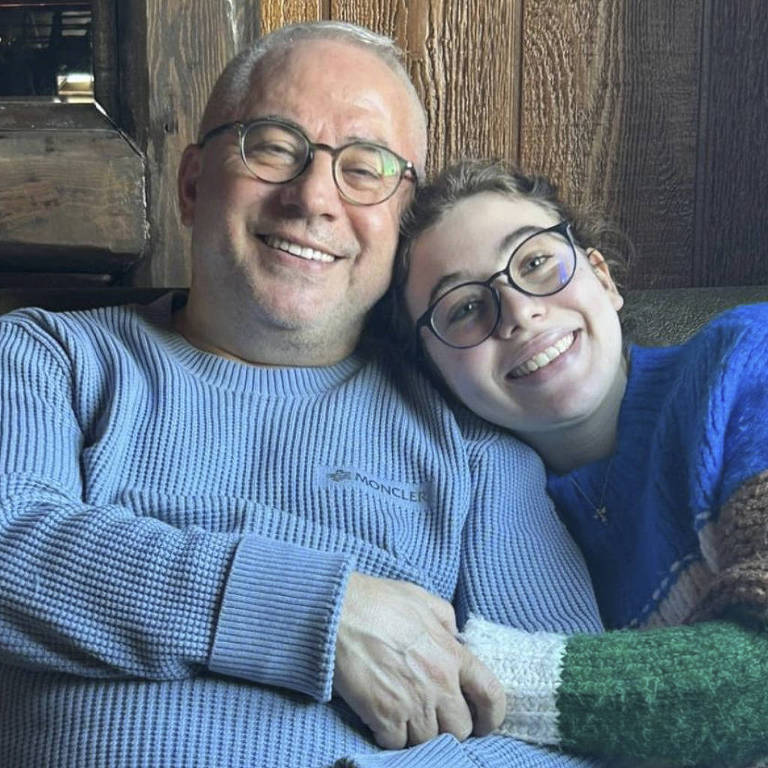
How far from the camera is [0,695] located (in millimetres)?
1268

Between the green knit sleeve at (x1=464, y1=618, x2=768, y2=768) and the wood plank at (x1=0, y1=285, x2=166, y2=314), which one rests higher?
the wood plank at (x1=0, y1=285, x2=166, y2=314)

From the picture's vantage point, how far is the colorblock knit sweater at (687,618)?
1.22 m

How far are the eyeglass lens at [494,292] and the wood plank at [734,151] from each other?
2.27 feet

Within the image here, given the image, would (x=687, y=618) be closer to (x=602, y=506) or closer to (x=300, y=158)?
(x=602, y=506)

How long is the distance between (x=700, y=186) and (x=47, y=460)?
1380mm

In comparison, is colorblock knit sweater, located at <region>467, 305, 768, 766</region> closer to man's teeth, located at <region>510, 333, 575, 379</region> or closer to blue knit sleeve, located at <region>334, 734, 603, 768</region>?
blue knit sleeve, located at <region>334, 734, 603, 768</region>

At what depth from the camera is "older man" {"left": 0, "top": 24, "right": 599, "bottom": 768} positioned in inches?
46.2

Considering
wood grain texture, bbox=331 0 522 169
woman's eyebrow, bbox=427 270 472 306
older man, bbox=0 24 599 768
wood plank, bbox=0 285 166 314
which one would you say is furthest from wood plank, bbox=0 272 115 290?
Answer: woman's eyebrow, bbox=427 270 472 306

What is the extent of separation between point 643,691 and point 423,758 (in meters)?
0.27

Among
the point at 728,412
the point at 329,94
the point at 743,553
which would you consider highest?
the point at 329,94

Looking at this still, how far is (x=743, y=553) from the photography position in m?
1.22

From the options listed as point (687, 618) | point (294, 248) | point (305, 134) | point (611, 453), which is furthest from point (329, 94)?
point (687, 618)

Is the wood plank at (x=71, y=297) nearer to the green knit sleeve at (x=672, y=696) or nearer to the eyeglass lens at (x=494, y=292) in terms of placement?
the eyeglass lens at (x=494, y=292)

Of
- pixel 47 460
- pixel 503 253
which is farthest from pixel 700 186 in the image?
pixel 47 460
